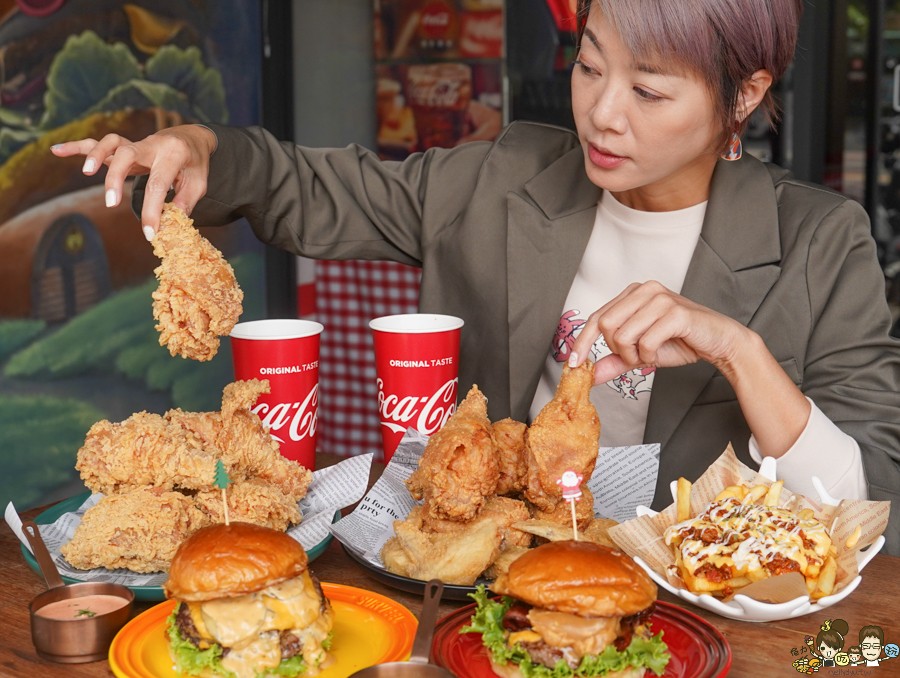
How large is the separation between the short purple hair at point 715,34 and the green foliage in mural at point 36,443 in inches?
120

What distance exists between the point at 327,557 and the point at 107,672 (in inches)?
19.9

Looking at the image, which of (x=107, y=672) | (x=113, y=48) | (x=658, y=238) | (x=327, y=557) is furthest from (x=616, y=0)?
(x=113, y=48)

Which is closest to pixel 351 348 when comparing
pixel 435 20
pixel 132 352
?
pixel 132 352

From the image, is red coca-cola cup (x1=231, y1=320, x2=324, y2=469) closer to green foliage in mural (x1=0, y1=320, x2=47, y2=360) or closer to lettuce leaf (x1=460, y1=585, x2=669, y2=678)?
lettuce leaf (x1=460, y1=585, x2=669, y2=678)

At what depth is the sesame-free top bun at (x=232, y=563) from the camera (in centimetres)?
126

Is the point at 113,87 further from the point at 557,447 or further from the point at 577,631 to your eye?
the point at 577,631

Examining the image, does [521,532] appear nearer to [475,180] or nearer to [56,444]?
[475,180]

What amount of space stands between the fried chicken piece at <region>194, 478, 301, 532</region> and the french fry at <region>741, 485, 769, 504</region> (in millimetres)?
876

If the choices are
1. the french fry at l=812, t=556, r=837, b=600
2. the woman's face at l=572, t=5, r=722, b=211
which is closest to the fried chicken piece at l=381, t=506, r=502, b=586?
the french fry at l=812, t=556, r=837, b=600

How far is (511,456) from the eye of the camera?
1.79 metres

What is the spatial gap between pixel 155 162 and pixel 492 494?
0.97 m

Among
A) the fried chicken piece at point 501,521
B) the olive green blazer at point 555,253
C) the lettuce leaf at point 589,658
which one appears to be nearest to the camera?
the lettuce leaf at point 589,658

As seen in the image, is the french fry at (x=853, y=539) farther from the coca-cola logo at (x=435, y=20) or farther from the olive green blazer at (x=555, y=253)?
the coca-cola logo at (x=435, y=20)

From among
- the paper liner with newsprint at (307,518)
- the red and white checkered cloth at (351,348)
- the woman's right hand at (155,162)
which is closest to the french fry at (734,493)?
the paper liner with newsprint at (307,518)
